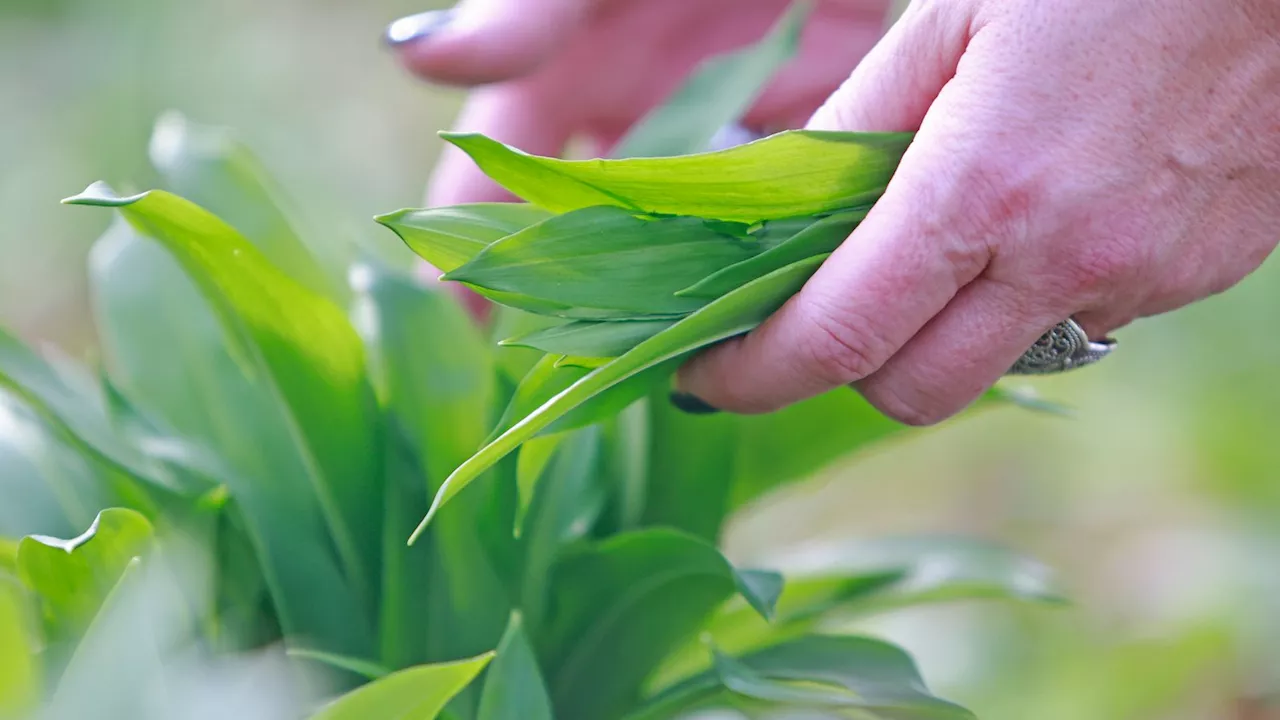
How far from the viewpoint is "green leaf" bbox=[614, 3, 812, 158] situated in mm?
700

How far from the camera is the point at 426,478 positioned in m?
0.65

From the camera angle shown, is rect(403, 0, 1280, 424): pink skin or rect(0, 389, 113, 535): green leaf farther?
rect(0, 389, 113, 535): green leaf

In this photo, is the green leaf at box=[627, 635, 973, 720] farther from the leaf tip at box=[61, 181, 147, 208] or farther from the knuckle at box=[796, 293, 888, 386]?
the leaf tip at box=[61, 181, 147, 208]

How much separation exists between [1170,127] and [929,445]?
51.8 inches

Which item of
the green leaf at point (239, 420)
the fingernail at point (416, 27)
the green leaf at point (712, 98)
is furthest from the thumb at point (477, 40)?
the green leaf at point (239, 420)

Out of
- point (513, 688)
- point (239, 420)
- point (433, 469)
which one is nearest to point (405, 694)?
point (513, 688)

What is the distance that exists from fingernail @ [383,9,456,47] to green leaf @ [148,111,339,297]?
0.50 feet

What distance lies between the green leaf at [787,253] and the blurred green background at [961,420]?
402 millimetres

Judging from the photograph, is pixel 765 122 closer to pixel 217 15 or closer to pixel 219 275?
pixel 219 275

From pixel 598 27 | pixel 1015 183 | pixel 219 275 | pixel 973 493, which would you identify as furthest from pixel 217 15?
pixel 1015 183

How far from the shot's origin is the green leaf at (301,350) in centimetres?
54

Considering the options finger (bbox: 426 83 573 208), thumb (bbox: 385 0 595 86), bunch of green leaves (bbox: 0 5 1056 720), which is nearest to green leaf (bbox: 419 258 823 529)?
bunch of green leaves (bbox: 0 5 1056 720)

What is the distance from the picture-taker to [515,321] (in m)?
0.72

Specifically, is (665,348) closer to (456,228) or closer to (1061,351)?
(456,228)
